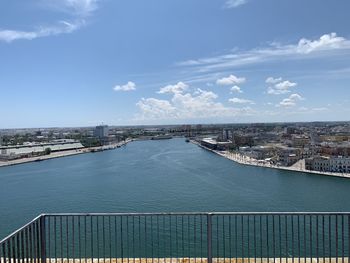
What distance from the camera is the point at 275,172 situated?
29.0 meters

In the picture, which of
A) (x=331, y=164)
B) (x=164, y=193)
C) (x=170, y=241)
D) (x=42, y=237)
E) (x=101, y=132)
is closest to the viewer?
(x=42, y=237)

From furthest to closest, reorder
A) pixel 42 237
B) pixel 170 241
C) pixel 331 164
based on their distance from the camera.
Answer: pixel 331 164
pixel 170 241
pixel 42 237

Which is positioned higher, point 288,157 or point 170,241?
point 170,241

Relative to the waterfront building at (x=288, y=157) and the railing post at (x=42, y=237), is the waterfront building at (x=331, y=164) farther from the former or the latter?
the railing post at (x=42, y=237)

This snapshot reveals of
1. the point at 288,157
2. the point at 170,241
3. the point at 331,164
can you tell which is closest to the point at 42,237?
the point at 170,241

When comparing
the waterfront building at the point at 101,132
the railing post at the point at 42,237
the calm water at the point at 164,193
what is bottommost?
the calm water at the point at 164,193

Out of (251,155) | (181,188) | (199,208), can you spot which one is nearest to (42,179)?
(181,188)

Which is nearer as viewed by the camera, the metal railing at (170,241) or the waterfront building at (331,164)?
the metal railing at (170,241)

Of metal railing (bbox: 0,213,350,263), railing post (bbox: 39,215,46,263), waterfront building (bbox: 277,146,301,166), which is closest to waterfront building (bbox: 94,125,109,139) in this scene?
waterfront building (bbox: 277,146,301,166)

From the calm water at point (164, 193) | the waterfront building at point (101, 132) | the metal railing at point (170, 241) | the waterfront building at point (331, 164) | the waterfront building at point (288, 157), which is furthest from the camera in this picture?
the waterfront building at point (101, 132)

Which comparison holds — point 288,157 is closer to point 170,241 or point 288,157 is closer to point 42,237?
point 170,241

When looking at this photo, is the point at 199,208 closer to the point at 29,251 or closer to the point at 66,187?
the point at 66,187

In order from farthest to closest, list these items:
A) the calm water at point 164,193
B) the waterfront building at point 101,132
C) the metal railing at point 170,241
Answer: the waterfront building at point 101,132
the calm water at point 164,193
the metal railing at point 170,241

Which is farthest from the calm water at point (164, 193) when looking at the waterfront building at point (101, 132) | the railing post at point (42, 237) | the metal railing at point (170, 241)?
the waterfront building at point (101, 132)
